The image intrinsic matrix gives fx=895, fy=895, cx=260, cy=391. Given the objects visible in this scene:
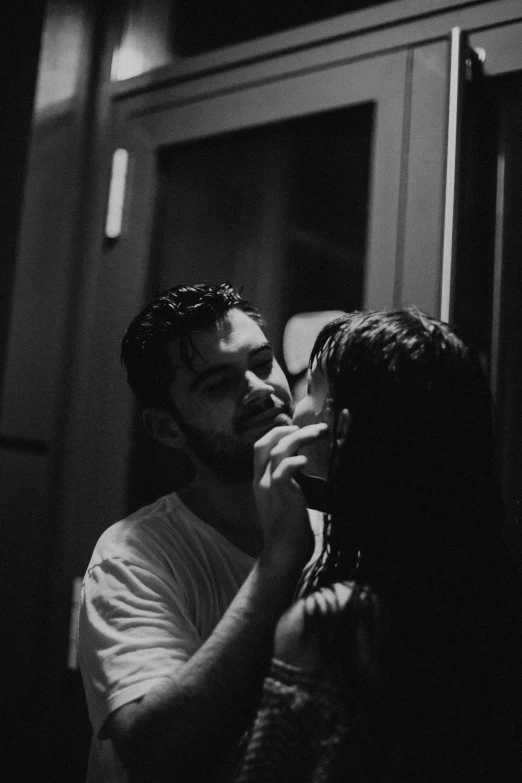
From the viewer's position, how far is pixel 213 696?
1053mm

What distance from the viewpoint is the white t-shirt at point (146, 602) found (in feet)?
3.76

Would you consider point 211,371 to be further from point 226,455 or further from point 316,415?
point 316,415

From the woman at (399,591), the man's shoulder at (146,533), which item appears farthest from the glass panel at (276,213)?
the woman at (399,591)

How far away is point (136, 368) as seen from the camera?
4.83 feet

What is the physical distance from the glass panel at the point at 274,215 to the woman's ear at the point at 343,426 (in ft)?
1.87

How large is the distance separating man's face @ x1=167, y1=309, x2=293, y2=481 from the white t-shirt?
0.11 meters

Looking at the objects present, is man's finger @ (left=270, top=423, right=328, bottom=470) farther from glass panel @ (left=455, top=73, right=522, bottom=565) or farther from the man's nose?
glass panel @ (left=455, top=73, right=522, bottom=565)

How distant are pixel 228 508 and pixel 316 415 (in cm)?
32

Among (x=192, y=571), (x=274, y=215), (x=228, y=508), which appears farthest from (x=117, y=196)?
(x=192, y=571)

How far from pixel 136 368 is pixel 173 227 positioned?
0.53m

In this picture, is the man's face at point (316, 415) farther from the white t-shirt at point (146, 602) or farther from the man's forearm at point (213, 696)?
the white t-shirt at point (146, 602)

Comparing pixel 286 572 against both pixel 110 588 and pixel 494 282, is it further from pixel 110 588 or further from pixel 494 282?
pixel 494 282

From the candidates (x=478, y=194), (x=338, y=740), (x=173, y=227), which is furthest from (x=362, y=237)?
(x=338, y=740)

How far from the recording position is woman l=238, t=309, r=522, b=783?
989 millimetres
